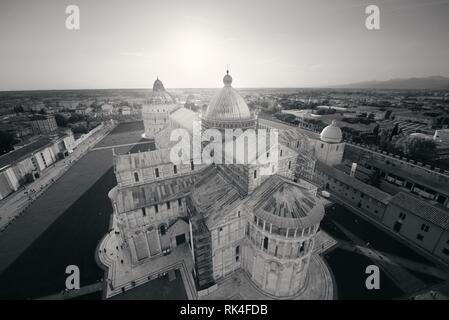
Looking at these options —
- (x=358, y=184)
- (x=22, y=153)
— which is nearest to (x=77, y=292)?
(x=358, y=184)

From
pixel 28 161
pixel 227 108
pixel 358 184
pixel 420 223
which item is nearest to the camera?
pixel 420 223

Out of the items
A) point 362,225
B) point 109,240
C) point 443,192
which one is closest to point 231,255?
point 109,240

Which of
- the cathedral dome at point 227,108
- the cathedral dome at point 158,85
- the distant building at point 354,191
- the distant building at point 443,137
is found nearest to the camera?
the cathedral dome at point 227,108

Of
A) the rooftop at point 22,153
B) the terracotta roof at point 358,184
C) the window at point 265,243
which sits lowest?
the terracotta roof at point 358,184

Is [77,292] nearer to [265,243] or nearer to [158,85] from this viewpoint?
[265,243]

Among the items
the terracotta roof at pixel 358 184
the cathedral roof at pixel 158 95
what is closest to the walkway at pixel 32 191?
the cathedral roof at pixel 158 95

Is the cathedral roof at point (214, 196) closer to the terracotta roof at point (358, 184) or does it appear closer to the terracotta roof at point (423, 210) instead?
the terracotta roof at point (358, 184)

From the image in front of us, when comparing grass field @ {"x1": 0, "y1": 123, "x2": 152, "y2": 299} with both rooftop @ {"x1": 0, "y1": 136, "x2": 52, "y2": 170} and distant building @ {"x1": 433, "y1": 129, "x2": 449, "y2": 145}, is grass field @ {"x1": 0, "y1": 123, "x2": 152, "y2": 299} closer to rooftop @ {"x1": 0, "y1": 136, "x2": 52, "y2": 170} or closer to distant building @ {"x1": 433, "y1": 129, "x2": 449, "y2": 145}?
rooftop @ {"x1": 0, "y1": 136, "x2": 52, "y2": 170}
